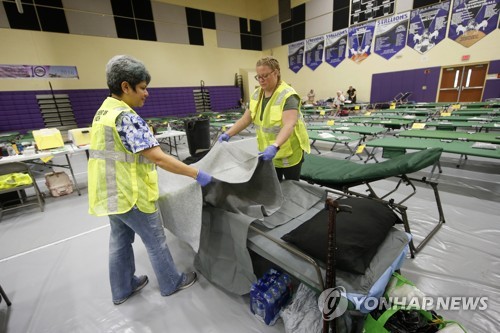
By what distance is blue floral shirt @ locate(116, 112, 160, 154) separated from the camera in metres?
1.15

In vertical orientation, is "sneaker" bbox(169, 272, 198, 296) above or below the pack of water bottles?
below

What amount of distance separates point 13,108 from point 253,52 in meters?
10.3

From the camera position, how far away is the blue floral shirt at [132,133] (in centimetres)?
115

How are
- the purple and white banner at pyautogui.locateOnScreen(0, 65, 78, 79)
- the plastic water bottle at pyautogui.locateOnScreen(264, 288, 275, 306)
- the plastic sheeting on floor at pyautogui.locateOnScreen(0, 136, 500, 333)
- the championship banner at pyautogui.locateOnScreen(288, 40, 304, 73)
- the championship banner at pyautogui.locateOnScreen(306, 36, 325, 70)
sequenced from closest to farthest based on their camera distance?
1. the plastic water bottle at pyautogui.locateOnScreen(264, 288, 275, 306)
2. the plastic sheeting on floor at pyautogui.locateOnScreen(0, 136, 500, 333)
3. the purple and white banner at pyautogui.locateOnScreen(0, 65, 78, 79)
4. the championship banner at pyautogui.locateOnScreen(306, 36, 325, 70)
5. the championship banner at pyautogui.locateOnScreen(288, 40, 304, 73)

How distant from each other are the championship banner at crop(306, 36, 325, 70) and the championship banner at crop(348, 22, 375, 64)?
53.7 inches

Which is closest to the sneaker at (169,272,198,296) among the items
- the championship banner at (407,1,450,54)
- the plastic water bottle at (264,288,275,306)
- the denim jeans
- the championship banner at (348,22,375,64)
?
the denim jeans

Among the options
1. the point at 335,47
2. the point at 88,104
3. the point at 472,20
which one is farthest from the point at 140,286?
the point at 335,47

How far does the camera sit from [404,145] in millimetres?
3041

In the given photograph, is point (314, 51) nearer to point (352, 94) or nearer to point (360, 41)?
point (360, 41)

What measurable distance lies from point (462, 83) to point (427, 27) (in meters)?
2.19

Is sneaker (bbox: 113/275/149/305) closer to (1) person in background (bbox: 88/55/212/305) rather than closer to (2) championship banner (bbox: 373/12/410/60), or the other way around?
(1) person in background (bbox: 88/55/212/305)
